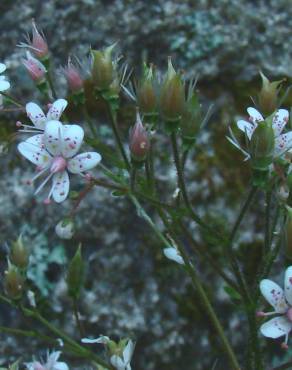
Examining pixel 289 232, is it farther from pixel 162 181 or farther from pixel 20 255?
pixel 162 181

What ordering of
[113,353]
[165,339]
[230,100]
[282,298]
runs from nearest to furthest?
1. [282,298]
2. [113,353]
3. [165,339]
4. [230,100]

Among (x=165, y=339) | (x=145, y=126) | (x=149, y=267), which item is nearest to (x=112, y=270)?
(x=149, y=267)

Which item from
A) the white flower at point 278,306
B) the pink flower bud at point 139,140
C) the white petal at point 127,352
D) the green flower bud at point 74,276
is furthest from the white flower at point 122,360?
the pink flower bud at point 139,140

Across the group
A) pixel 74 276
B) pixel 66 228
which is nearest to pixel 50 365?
pixel 74 276

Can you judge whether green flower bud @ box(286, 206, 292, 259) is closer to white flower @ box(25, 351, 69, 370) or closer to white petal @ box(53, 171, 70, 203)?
white petal @ box(53, 171, 70, 203)

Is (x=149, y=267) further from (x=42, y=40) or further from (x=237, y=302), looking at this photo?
(x=42, y=40)

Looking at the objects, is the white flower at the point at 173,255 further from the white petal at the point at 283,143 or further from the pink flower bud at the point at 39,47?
the pink flower bud at the point at 39,47
